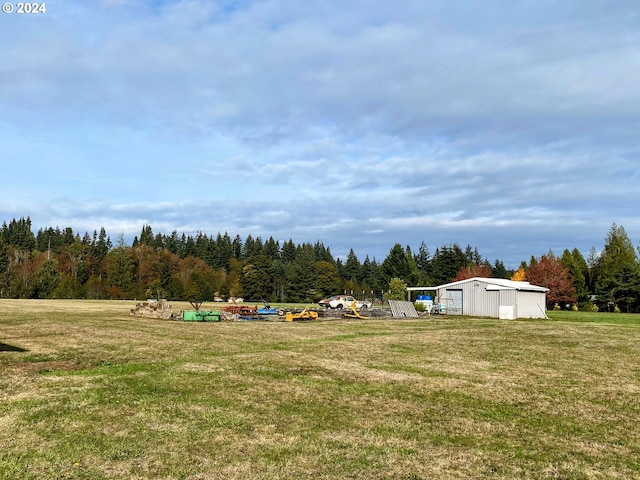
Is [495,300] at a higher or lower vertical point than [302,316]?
higher

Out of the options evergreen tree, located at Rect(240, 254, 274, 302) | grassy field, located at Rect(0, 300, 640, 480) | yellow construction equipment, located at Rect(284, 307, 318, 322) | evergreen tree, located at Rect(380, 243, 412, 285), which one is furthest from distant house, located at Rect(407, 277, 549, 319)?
evergreen tree, located at Rect(240, 254, 274, 302)

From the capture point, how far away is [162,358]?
15602mm

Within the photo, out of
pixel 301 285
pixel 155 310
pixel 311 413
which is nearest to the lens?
Result: pixel 311 413

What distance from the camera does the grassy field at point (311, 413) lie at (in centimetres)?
645

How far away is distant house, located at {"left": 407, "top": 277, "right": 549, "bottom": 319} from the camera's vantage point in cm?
4241

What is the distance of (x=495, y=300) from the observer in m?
43.6

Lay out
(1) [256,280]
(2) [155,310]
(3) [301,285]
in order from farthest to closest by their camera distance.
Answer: (3) [301,285], (1) [256,280], (2) [155,310]

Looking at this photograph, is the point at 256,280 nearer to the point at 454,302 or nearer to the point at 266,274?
the point at 266,274

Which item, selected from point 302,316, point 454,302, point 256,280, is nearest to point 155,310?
point 302,316

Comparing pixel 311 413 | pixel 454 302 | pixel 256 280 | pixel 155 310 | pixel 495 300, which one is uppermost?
pixel 256 280

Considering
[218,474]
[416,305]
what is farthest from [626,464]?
[416,305]

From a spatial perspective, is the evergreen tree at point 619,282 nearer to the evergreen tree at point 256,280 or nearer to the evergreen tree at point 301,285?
the evergreen tree at point 301,285

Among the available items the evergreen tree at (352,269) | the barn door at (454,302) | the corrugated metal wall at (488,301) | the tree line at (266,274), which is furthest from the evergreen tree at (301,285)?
the corrugated metal wall at (488,301)

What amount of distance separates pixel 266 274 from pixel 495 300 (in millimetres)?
60114
